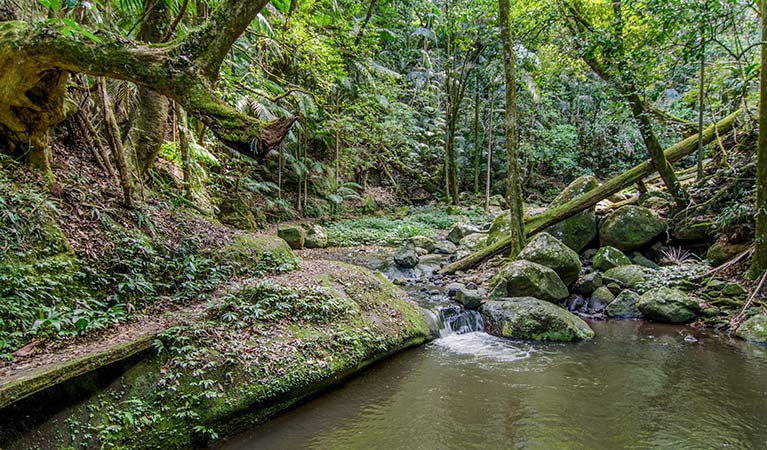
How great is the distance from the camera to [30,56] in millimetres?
3826

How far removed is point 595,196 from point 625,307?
128 inches

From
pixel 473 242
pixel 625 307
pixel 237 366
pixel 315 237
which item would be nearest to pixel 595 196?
pixel 625 307

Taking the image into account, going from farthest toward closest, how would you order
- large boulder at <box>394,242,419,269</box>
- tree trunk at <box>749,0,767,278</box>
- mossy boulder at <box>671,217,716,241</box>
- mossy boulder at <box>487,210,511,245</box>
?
mossy boulder at <box>487,210,511,245</box> < large boulder at <box>394,242,419,269</box> < mossy boulder at <box>671,217,716,241</box> < tree trunk at <box>749,0,767,278</box>

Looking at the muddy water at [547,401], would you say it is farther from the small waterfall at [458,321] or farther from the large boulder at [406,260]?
the large boulder at [406,260]

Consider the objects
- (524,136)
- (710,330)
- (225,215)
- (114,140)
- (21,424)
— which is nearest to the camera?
(21,424)

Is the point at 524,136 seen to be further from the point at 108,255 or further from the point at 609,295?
the point at 108,255

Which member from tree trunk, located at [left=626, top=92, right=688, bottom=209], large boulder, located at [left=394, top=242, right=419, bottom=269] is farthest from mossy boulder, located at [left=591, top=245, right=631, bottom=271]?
large boulder, located at [left=394, top=242, right=419, bottom=269]

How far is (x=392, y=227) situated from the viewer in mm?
15867

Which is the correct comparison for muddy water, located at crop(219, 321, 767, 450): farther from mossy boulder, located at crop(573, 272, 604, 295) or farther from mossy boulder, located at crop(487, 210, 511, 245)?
mossy boulder, located at crop(487, 210, 511, 245)

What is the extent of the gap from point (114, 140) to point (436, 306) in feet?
18.8

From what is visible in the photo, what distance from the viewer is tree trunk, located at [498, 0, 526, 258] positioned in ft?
26.4

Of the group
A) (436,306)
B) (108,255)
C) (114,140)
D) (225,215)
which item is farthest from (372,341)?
(225,215)

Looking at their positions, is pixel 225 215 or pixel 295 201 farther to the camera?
pixel 295 201

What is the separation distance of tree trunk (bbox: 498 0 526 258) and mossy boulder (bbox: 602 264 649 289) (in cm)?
181
